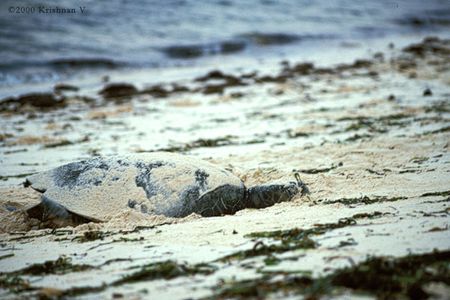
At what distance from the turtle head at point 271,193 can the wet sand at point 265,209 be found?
84 mm

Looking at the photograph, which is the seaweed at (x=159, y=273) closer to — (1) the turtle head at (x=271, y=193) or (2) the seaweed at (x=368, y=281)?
(2) the seaweed at (x=368, y=281)

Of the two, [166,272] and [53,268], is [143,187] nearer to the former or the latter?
[53,268]

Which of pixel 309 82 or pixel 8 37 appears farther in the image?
pixel 8 37

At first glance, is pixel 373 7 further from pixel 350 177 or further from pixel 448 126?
pixel 350 177

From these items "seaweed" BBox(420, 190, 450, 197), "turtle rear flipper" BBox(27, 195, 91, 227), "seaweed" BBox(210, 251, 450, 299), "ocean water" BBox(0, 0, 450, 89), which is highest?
"ocean water" BBox(0, 0, 450, 89)

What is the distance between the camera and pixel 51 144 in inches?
252

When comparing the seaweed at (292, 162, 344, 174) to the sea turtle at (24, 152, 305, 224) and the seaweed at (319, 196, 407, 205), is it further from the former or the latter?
the seaweed at (319, 196, 407, 205)

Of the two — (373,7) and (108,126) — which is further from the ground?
(373,7)

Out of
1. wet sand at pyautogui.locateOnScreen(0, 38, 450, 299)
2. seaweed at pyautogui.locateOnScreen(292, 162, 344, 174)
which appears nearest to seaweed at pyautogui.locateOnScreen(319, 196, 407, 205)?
wet sand at pyautogui.locateOnScreen(0, 38, 450, 299)

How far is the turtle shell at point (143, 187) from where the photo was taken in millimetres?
3646

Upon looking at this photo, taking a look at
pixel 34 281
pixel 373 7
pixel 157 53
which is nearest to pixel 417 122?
pixel 34 281

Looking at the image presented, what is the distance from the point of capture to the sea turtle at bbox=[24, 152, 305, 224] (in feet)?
12.0

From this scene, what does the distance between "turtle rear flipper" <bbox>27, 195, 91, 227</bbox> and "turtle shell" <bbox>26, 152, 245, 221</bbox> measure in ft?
0.12

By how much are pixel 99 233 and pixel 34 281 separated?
0.77m
